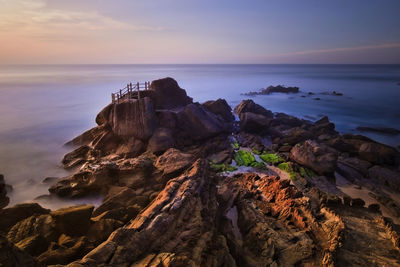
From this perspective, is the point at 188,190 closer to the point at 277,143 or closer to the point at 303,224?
the point at 303,224

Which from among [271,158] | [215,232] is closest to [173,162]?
[215,232]

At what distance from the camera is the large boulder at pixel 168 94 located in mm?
24341

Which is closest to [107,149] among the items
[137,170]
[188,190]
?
[137,170]

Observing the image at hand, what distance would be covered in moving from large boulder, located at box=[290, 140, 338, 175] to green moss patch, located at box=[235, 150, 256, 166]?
11.1 ft

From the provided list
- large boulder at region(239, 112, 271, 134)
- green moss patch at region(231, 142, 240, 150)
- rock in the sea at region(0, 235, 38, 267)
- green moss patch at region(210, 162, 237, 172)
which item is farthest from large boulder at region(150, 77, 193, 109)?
rock in the sea at region(0, 235, 38, 267)

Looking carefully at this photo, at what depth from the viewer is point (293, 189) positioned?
11.0 m

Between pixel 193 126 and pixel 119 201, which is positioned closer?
pixel 119 201

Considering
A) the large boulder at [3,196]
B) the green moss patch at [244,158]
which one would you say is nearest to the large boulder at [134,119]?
the green moss patch at [244,158]

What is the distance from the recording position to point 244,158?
756 inches

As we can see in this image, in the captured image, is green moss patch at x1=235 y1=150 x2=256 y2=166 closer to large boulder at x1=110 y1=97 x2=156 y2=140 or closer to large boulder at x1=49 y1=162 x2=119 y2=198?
large boulder at x1=110 y1=97 x2=156 y2=140

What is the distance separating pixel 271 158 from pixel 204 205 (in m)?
11.7

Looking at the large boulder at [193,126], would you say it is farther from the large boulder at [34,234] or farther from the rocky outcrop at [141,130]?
the large boulder at [34,234]

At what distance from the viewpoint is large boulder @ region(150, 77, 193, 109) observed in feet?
79.9

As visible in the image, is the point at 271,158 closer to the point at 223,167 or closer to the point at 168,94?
the point at 223,167
